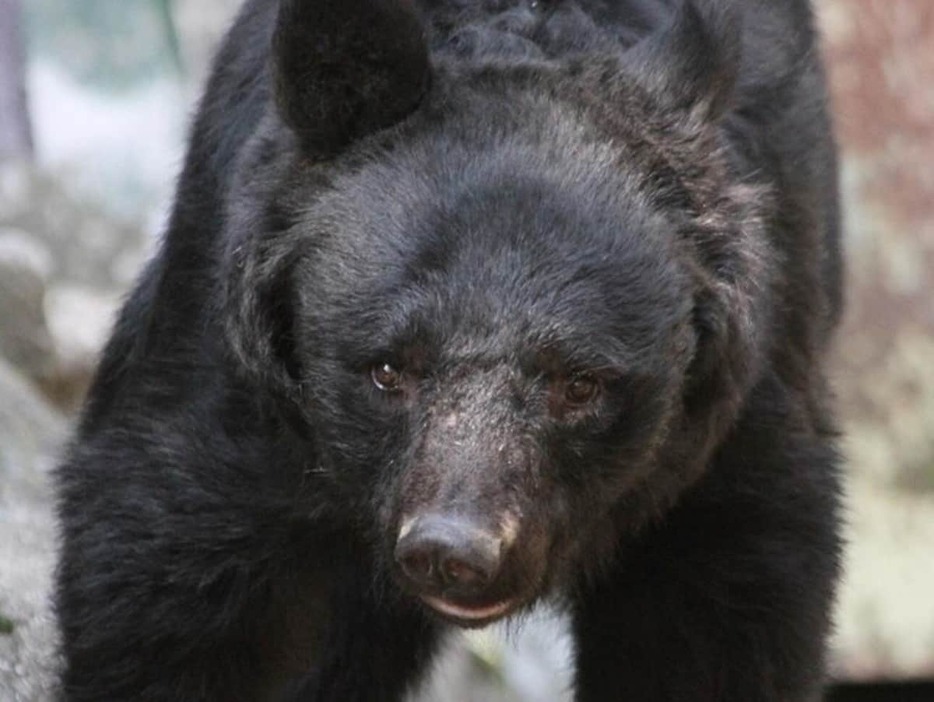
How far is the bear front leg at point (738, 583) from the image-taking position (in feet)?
17.6

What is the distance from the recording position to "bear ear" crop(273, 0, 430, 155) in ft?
15.8

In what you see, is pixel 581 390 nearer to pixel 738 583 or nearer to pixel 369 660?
pixel 738 583

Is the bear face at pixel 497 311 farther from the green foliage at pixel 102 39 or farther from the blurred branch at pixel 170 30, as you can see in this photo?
the green foliage at pixel 102 39

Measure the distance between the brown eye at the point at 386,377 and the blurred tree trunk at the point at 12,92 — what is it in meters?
7.95

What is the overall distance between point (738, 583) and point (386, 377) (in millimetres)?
1130

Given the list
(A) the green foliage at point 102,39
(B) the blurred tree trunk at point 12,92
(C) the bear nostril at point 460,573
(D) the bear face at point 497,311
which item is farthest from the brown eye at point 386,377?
(A) the green foliage at point 102,39

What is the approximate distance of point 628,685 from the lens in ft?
18.2

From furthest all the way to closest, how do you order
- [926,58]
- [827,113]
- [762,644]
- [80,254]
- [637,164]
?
[80,254] < [926,58] < [827,113] < [762,644] < [637,164]

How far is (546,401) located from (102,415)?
1.73 meters

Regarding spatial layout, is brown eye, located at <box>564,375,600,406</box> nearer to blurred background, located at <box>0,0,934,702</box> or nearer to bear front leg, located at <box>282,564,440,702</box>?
bear front leg, located at <box>282,564,440,702</box>

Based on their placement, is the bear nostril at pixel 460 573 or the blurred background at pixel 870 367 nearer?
the bear nostril at pixel 460 573

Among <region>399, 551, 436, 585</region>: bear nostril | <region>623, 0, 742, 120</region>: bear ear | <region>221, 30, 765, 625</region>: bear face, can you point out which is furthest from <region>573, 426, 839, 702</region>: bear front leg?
<region>399, 551, 436, 585</region>: bear nostril

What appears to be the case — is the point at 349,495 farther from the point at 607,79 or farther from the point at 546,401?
the point at 607,79

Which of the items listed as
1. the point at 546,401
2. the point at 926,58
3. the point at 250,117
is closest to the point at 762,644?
the point at 546,401
